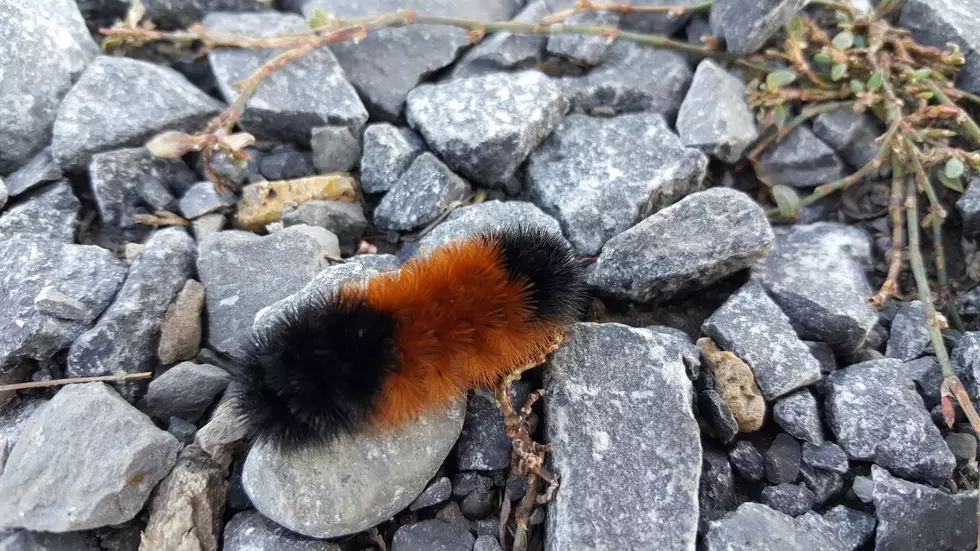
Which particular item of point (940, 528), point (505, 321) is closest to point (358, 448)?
point (505, 321)

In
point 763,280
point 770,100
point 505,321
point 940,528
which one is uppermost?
point 770,100

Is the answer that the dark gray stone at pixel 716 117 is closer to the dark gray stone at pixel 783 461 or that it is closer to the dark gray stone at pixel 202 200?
the dark gray stone at pixel 783 461

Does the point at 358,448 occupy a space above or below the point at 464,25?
below

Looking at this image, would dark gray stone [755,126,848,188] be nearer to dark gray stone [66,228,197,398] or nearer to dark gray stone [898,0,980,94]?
dark gray stone [898,0,980,94]

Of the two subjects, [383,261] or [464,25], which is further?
[464,25]

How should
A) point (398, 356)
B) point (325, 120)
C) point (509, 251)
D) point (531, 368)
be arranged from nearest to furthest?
point (398, 356) < point (509, 251) < point (531, 368) < point (325, 120)

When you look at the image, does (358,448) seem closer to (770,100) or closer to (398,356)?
(398,356)

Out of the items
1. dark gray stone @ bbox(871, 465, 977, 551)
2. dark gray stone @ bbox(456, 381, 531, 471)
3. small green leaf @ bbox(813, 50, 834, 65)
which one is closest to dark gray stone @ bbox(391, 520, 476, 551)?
dark gray stone @ bbox(456, 381, 531, 471)
